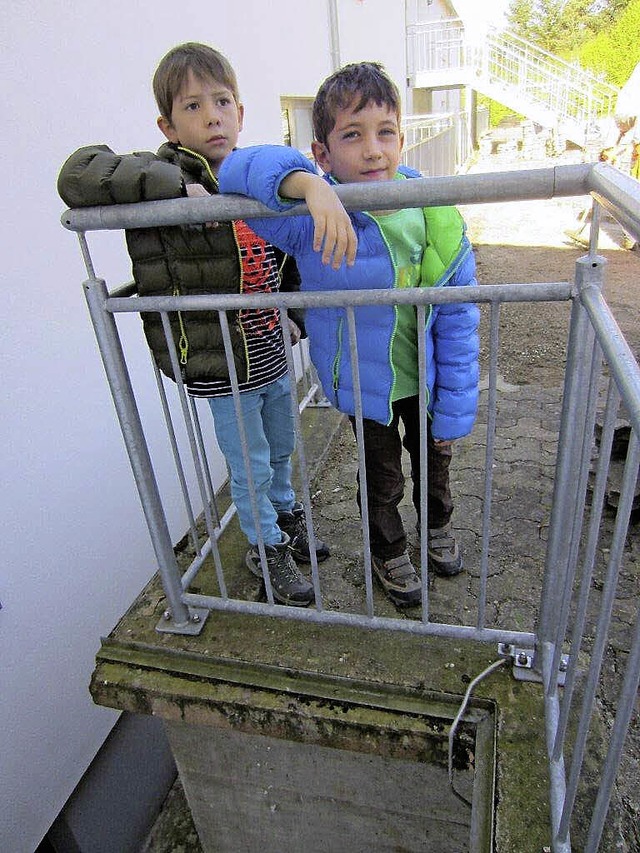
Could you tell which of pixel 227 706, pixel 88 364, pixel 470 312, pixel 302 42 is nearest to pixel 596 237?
pixel 470 312

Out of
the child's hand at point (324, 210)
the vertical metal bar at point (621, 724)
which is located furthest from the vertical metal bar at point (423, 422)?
Result: the vertical metal bar at point (621, 724)

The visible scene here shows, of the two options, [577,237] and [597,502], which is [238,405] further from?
[577,237]

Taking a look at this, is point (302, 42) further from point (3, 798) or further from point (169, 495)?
point (3, 798)

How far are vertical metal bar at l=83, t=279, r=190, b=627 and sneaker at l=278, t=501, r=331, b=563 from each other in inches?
18.6

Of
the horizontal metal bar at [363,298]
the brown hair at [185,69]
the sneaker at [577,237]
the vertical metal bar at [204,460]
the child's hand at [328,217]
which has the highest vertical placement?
the brown hair at [185,69]

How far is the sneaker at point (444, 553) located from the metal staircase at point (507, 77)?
17.1 m

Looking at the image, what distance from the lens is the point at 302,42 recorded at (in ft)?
16.1

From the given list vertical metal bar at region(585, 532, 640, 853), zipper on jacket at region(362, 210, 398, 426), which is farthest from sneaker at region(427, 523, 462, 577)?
vertical metal bar at region(585, 532, 640, 853)

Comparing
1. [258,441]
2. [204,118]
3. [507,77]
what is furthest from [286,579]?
[507,77]

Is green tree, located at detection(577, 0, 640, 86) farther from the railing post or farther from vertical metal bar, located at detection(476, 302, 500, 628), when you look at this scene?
the railing post

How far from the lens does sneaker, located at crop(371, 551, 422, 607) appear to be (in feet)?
6.79

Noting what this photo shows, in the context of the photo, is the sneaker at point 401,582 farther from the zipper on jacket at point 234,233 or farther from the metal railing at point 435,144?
the metal railing at point 435,144

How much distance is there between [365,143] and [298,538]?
1.37 meters

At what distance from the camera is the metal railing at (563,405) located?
997mm
